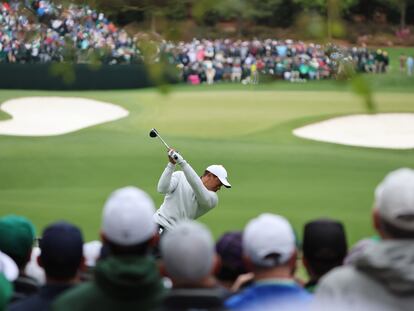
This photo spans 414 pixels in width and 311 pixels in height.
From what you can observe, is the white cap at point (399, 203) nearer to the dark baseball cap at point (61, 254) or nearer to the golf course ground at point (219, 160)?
the dark baseball cap at point (61, 254)

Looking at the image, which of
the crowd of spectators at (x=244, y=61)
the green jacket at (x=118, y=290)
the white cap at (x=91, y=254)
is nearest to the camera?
the green jacket at (x=118, y=290)

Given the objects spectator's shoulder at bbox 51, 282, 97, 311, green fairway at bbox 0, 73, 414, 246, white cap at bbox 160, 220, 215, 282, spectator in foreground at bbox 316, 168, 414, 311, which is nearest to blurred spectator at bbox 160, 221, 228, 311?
white cap at bbox 160, 220, 215, 282

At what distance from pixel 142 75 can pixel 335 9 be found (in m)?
36.1

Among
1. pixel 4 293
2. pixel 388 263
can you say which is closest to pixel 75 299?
pixel 4 293

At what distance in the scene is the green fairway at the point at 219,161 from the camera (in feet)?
57.8

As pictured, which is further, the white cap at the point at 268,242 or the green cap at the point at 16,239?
the green cap at the point at 16,239

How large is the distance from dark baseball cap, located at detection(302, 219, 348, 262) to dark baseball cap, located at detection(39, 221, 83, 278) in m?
1.26

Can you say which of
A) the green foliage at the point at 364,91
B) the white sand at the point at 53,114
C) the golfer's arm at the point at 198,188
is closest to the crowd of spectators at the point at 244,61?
the white sand at the point at 53,114

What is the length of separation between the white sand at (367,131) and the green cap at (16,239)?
20.8m

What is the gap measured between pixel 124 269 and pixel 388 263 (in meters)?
1.17

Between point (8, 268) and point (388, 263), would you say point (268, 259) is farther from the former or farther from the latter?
point (8, 268)

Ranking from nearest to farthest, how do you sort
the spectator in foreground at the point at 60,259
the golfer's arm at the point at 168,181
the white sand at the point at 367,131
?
the spectator in foreground at the point at 60,259 < the golfer's arm at the point at 168,181 < the white sand at the point at 367,131

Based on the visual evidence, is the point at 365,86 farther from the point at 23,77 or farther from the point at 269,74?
the point at 23,77

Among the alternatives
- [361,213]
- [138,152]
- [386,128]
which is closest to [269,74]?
[361,213]
